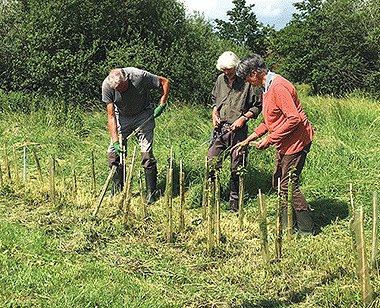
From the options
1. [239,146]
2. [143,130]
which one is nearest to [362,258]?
[239,146]

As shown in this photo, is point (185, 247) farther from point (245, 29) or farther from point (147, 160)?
point (245, 29)

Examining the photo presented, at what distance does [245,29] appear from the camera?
47.6 m

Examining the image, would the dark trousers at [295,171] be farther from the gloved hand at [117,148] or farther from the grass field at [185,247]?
the gloved hand at [117,148]

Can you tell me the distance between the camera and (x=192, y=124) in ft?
26.2

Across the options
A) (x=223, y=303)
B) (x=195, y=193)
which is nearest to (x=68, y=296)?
(x=223, y=303)

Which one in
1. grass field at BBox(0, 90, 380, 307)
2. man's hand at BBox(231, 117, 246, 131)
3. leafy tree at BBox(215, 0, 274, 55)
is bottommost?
grass field at BBox(0, 90, 380, 307)

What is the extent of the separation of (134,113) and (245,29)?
44809 millimetres

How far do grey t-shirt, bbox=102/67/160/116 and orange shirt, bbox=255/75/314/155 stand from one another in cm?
173

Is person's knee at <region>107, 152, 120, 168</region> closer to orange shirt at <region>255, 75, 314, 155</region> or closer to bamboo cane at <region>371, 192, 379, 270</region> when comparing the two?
orange shirt at <region>255, 75, 314, 155</region>

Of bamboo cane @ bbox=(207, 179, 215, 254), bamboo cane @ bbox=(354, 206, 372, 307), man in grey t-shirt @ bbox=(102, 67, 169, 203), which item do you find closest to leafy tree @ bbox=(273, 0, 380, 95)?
man in grey t-shirt @ bbox=(102, 67, 169, 203)

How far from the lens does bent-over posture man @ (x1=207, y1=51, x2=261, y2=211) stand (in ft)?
15.3

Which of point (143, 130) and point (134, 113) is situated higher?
point (134, 113)

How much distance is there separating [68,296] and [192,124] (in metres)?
5.31

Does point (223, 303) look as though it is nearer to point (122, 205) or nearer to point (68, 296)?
point (68, 296)
